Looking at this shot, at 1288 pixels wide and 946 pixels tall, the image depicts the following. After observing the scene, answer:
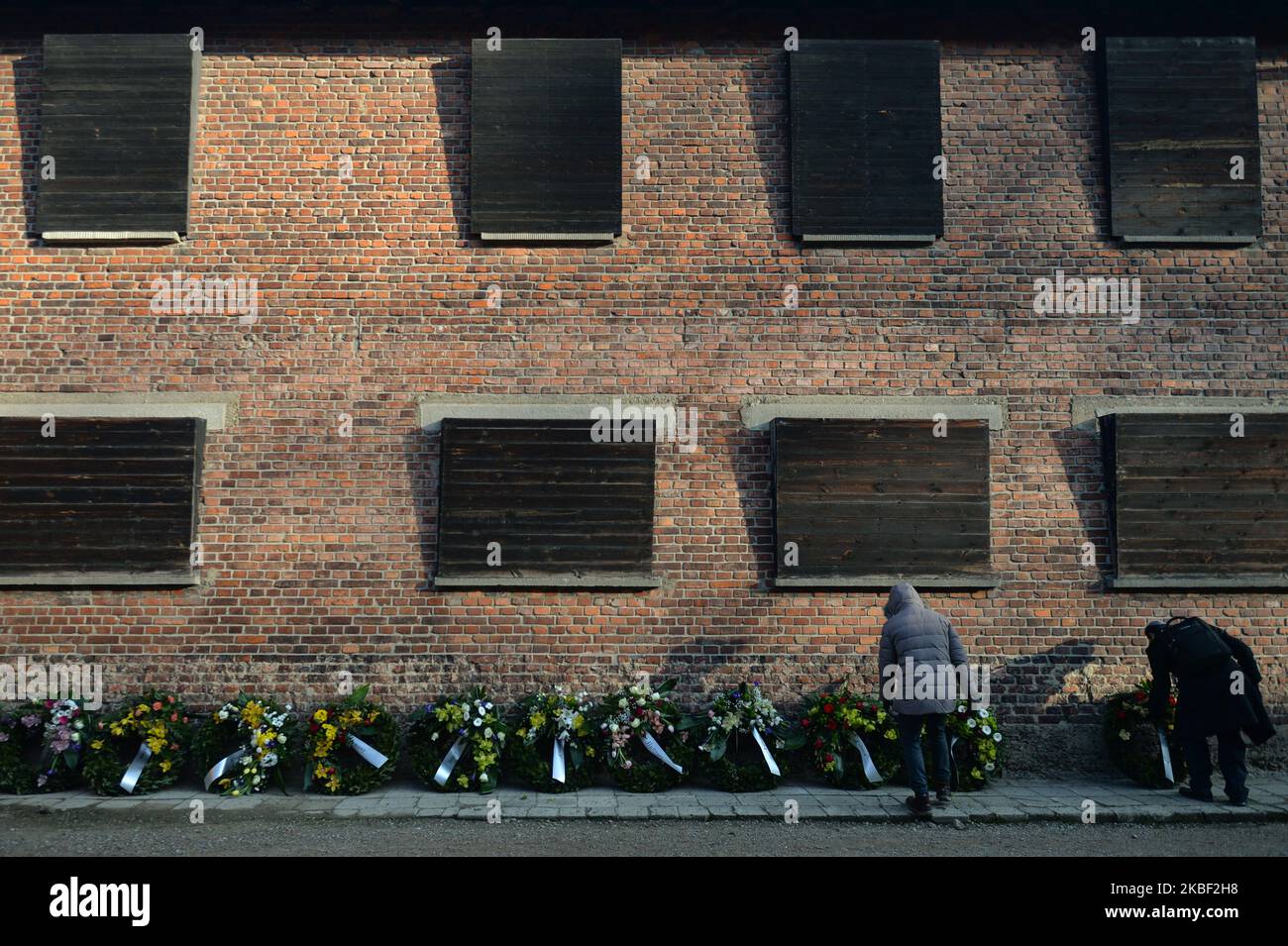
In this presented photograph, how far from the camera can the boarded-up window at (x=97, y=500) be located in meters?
8.98

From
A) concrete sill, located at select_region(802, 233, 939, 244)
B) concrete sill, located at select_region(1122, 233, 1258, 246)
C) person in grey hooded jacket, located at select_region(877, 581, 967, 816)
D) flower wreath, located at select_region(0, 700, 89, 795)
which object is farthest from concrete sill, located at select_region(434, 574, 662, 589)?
concrete sill, located at select_region(1122, 233, 1258, 246)

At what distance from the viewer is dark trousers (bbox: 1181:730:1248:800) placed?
7.95m

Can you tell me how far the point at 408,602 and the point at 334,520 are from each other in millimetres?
1073

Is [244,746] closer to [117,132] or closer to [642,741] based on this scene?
[642,741]

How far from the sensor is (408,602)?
9.10m

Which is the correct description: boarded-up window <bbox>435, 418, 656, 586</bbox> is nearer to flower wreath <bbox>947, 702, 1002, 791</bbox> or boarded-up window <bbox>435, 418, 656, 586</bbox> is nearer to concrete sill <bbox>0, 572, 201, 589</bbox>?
concrete sill <bbox>0, 572, 201, 589</bbox>

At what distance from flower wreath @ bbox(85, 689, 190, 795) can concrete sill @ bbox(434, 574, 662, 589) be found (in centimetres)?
260

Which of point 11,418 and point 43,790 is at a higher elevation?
point 11,418

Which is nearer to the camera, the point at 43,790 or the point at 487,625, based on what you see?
the point at 43,790

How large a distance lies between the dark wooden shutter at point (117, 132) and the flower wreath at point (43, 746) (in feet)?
15.2

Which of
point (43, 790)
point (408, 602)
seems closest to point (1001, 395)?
point (408, 602)

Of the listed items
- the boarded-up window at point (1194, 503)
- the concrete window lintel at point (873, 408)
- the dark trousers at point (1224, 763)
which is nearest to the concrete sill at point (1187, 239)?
the boarded-up window at point (1194, 503)

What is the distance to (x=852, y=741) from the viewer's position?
27.8ft

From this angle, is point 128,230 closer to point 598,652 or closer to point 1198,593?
point 598,652
